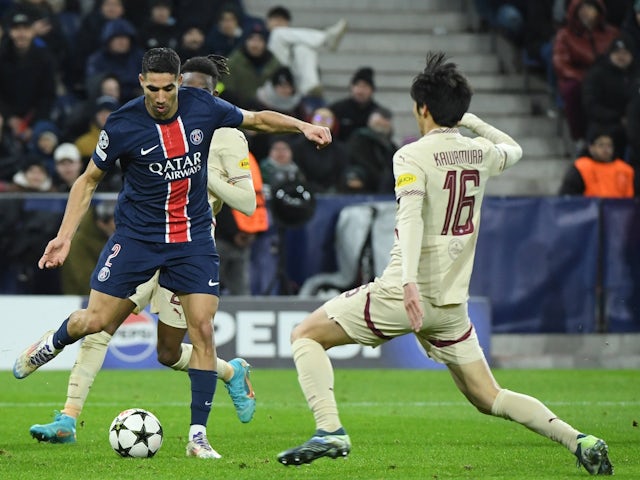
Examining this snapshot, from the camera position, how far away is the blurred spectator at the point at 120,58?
17562mm

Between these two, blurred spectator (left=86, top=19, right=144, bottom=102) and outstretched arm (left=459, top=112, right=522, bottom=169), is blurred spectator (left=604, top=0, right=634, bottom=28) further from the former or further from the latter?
outstretched arm (left=459, top=112, right=522, bottom=169)

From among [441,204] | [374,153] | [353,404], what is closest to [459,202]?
[441,204]

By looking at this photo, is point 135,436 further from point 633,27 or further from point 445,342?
point 633,27

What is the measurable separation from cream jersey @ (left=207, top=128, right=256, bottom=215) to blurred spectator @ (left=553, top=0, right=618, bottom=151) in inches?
399

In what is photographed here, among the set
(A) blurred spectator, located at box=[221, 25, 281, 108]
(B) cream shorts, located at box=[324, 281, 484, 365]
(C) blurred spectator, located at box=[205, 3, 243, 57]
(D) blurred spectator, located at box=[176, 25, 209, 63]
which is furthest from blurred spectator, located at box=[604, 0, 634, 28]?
(B) cream shorts, located at box=[324, 281, 484, 365]

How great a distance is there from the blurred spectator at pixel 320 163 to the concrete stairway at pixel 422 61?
295 centimetres

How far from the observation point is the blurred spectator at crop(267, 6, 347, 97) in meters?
18.7

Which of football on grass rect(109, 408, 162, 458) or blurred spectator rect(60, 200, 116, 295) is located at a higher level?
blurred spectator rect(60, 200, 116, 295)

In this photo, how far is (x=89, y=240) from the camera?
14656 mm

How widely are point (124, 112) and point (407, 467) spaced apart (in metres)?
2.49

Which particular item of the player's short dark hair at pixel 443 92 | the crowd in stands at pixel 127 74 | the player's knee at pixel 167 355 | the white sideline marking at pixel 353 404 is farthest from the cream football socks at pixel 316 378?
the crowd in stands at pixel 127 74

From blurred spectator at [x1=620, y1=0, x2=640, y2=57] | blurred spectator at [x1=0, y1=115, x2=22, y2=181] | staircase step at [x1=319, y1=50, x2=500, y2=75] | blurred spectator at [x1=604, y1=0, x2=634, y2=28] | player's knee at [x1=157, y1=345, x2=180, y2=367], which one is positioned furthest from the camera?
staircase step at [x1=319, y1=50, x2=500, y2=75]

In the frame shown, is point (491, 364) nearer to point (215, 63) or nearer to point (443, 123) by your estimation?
point (215, 63)

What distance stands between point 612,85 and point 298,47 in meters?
4.02
